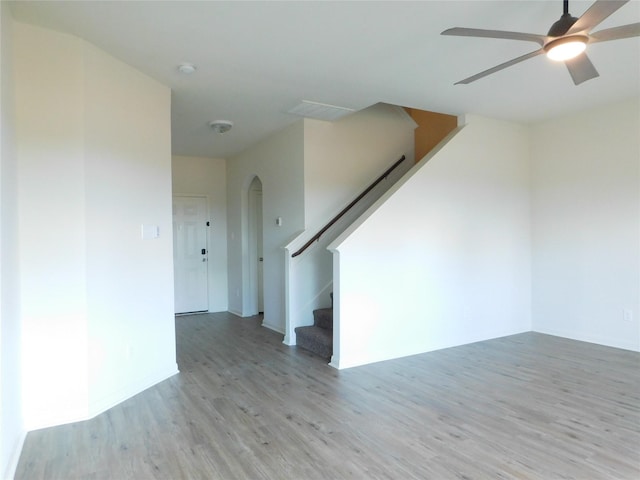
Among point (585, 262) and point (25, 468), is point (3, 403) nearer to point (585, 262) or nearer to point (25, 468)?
point (25, 468)

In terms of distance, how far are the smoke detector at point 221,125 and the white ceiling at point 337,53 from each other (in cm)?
14

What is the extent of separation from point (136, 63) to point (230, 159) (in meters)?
3.61

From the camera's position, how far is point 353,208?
5203 millimetres

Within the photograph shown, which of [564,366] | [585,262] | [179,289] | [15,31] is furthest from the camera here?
[179,289]

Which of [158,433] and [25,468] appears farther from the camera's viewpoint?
[158,433]

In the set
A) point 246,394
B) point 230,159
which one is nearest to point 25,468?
point 246,394

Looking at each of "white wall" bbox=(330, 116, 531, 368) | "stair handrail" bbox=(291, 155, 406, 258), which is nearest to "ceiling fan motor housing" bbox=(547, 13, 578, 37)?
"white wall" bbox=(330, 116, 531, 368)

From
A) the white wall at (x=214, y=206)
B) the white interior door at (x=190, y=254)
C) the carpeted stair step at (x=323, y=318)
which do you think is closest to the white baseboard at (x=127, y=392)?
the carpeted stair step at (x=323, y=318)

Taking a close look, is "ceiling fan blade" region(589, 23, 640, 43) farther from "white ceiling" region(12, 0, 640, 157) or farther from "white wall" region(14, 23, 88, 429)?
"white wall" region(14, 23, 88, 429)

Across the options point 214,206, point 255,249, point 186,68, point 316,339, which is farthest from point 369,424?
point 214,206

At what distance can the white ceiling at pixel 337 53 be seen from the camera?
8.11ft

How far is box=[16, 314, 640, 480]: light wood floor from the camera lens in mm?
2230

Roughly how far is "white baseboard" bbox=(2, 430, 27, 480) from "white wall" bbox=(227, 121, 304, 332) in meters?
3.13

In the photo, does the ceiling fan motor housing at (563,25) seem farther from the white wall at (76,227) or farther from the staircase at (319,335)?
the staircase at (319,335)
